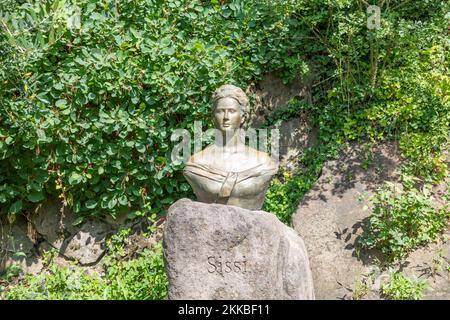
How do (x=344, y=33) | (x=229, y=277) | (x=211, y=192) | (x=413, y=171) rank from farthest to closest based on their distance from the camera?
(x=344, y=33)
(x=413, y=171)
(x=211, y=192)
(x=229, y=277)

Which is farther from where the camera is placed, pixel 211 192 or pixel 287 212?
pixel 287 212

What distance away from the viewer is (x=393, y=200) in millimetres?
5203

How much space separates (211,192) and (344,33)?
2.89 m

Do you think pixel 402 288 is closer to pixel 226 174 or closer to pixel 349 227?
pixel 349 227

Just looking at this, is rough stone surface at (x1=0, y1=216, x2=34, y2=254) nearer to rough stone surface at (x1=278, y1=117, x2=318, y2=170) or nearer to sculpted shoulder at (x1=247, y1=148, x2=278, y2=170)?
rough stone surface at (x1=278, y1=117, x2=318, y2=170)

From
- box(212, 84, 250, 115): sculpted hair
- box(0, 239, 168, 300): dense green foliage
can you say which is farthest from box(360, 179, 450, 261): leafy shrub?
box(0, 239, 168, 300): dense green foliage

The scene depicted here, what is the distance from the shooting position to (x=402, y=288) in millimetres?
4922

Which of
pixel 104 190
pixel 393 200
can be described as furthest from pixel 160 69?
pixel 393 200

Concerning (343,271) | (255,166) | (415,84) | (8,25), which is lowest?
Result: (343,271)

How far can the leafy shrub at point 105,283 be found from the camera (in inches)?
210

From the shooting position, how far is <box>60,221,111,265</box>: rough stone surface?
6.02 metres

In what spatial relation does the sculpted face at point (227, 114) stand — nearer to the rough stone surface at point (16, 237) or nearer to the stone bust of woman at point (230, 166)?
the stone bust of woman at point (230, 166)

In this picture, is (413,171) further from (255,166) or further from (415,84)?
(255,166)

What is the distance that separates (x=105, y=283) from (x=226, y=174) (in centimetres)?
217
